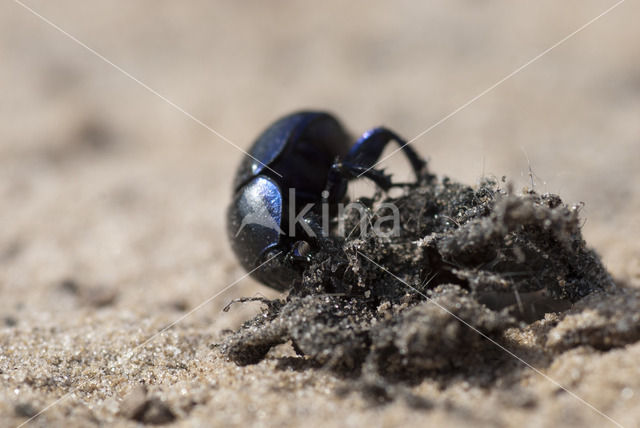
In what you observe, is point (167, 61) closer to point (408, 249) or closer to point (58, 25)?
point (58, 25)

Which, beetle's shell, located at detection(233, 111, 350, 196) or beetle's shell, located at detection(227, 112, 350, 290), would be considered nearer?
beetle's shell, located at detection(227, 112, 350, 290)

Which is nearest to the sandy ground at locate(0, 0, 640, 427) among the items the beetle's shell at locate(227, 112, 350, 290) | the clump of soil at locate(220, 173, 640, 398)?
the clump of soil at locate(220, 173, 640, 398)

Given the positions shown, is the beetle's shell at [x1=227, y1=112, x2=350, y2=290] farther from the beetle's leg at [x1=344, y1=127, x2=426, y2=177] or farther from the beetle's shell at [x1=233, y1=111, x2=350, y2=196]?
the beetle's leg at [x1=344, y1=127, x2=426, y2=177]

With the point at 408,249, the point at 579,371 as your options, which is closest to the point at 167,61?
the point at 408,249

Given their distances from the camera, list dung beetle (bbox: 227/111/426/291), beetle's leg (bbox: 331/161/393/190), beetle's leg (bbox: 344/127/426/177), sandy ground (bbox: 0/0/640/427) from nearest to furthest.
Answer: sandy ground (bbox: 0/0/640/427) < dung beetle (bbox: 227/111/426/291) < beetle's leg (bbox: 331/161/393/190) < beetle's leg (bbox: 344/127/426/177)

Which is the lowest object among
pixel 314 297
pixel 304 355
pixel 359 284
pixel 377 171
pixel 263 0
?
pixel 304 355

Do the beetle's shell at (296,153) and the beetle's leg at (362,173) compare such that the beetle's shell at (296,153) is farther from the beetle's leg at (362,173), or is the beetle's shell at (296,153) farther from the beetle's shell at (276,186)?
the beetle's leg at (362,173)

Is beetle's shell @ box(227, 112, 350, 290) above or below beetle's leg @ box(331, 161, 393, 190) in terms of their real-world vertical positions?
below
